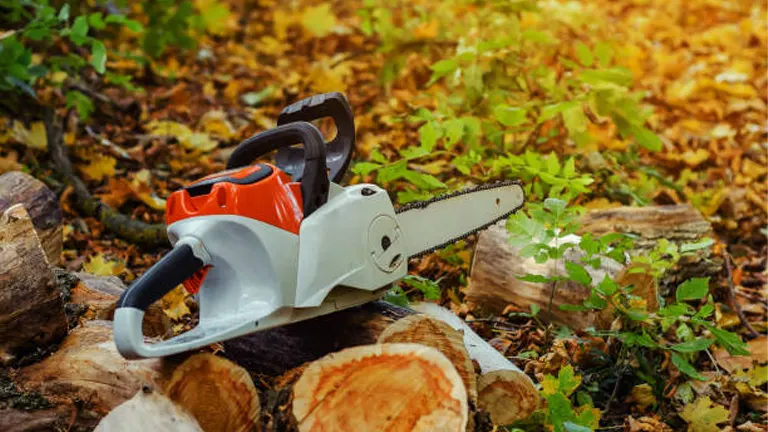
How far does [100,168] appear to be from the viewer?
4.53 meters

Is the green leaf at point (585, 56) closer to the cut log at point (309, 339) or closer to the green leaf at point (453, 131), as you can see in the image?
the green leaf at point (453, 131)

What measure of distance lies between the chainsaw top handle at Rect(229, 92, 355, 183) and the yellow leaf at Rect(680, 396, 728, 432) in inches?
56.4

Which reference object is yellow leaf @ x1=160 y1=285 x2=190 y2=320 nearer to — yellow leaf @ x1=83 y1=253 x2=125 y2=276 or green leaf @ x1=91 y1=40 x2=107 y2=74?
yellow leaf @ x1=83 y1=253 x2=125 y2=276

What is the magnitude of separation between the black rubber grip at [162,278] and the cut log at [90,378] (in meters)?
0.21

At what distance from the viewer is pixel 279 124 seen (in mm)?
2570

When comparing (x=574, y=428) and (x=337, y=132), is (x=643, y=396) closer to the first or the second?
(x=574, y=428)

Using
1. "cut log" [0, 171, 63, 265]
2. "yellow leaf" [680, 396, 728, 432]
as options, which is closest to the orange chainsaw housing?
"cut log" [0, 171, 63, 265]

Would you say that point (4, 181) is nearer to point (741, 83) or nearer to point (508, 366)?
point (508, 366)

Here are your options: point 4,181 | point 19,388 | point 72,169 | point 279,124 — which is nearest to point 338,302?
point 279,124

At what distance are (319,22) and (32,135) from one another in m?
2.93

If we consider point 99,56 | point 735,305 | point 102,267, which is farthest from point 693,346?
point 99,56

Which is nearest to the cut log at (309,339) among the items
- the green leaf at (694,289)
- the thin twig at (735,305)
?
the green leaf at (694,289)

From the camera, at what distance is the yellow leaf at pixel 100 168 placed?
14.8ft

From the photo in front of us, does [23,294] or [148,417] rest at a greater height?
[23,294]
